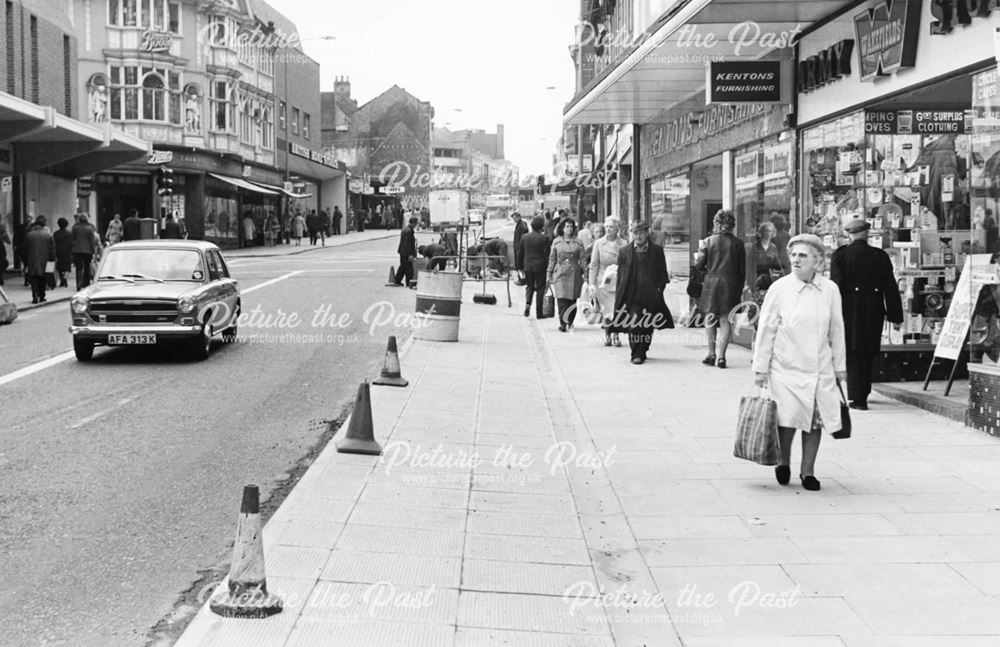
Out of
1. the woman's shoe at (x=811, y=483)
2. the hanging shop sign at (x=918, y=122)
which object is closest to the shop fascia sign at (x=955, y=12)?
the hanging shop sign at (x=918, y=122)

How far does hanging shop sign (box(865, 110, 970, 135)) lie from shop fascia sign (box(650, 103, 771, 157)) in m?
2.91

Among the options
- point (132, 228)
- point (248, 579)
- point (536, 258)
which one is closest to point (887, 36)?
point (248, 579)

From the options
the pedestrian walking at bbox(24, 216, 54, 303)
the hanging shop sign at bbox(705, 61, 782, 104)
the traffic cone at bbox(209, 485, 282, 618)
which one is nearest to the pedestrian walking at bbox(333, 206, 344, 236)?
the pedestrian walking at bbox(24, 216, 54, 303)

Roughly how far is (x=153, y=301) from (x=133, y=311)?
267 millimetres

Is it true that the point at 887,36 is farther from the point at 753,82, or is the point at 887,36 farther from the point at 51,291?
the point at 51,291

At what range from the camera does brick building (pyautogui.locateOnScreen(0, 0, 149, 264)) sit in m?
29.9

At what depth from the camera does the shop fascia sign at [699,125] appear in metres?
16.2

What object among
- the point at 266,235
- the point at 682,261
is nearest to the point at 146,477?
the point at 682,261

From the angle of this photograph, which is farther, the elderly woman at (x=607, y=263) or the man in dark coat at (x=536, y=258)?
the man in dark coat at (x=536, y=258)

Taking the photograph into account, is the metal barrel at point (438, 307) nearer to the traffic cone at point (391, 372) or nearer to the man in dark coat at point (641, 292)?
the man in dark coat at point (641, 292)

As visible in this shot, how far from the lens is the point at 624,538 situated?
6.52 meters

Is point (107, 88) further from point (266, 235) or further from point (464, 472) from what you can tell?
point (464, 472)

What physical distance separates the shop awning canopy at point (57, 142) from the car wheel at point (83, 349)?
43.3 ft

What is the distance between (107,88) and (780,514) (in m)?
44.5
